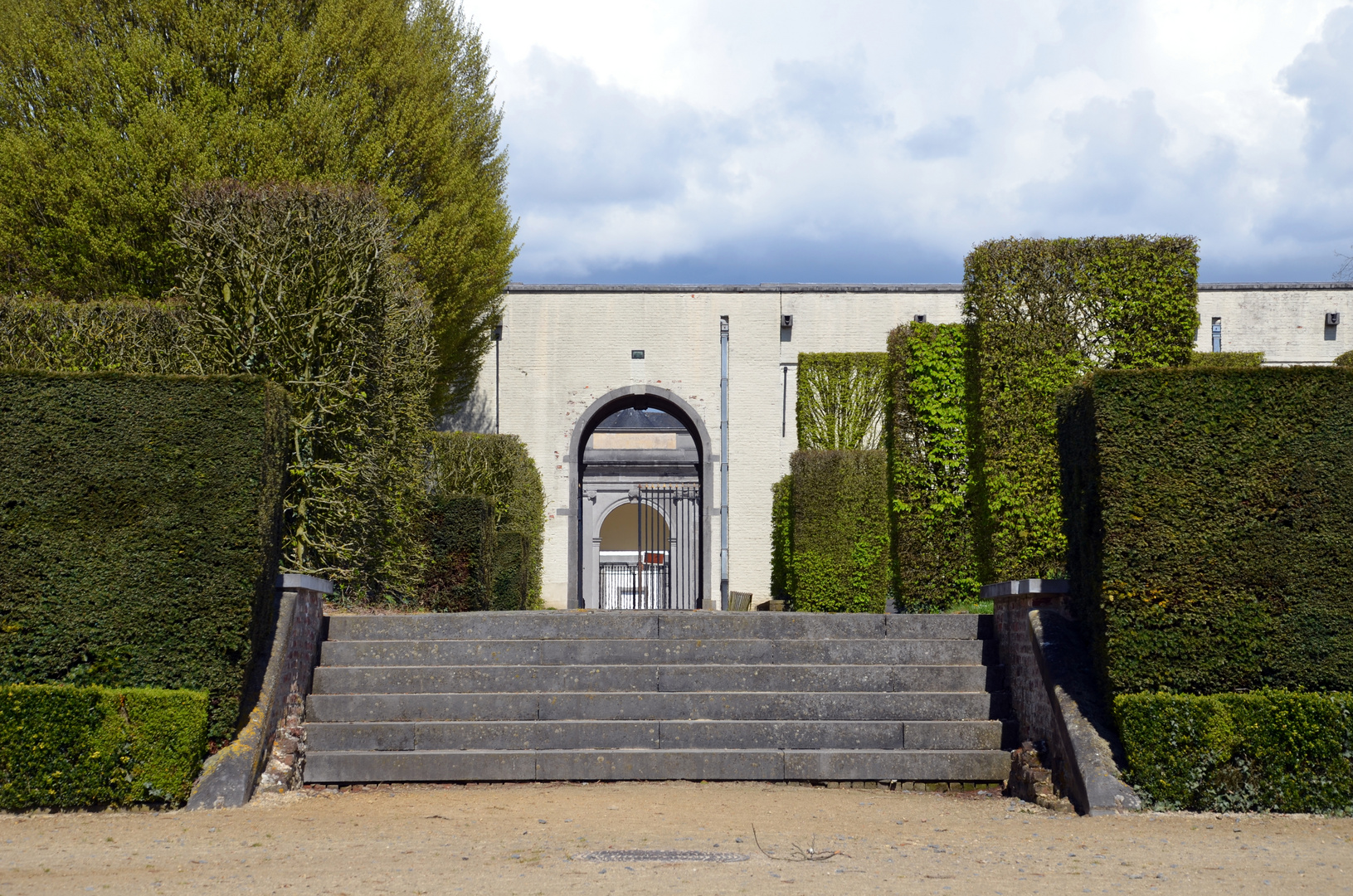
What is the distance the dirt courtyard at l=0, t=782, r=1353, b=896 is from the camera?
4.15m

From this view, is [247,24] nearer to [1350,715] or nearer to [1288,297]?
[1350,715]

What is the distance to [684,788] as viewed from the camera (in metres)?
6.46

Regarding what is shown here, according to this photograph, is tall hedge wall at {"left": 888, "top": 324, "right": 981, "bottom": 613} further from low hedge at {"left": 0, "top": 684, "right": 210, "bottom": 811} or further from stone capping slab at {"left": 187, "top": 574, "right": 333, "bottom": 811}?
low hedge at {"left": 0, "top": 684, "right": 210, "bottom": 811}

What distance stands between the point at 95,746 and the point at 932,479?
24.5 ft

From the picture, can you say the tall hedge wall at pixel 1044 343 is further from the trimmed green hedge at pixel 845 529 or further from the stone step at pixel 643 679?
the trimmed green hedge at pixel 845 529

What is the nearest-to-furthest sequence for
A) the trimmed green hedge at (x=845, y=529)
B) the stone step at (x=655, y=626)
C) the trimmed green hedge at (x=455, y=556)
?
the stone step at (x=655, y=626), the trimmed green hedge at (x=455, y=556), the trimmed green hedge at (x=845, y=529)

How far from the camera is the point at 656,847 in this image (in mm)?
4805

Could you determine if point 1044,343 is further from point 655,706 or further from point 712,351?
point 712,351

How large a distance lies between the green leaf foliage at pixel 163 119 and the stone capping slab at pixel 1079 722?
325 inches

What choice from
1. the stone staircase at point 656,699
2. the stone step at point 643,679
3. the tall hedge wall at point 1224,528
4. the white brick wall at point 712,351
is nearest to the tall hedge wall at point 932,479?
the stone staircase at point 656,699

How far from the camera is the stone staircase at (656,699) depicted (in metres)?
6.68

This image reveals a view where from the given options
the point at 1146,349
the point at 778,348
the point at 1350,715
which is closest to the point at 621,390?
the point at 778,348

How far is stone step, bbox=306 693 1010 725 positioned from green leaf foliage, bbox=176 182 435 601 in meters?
2.26

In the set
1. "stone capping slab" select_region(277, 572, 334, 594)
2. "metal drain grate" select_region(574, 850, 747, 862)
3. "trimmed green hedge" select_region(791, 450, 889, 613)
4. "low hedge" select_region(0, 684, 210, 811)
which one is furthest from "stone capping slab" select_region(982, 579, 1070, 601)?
"trimmed green hedge" select_region(791, 450, 889, 613)
